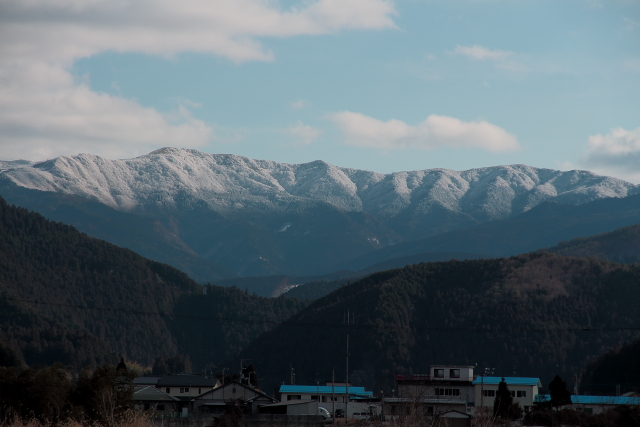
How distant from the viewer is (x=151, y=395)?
9131 centimetres

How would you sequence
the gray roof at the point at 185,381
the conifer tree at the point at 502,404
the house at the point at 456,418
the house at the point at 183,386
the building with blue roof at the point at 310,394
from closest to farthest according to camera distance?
the house at the point at 456,418 < the conifer tree at the point at 502,404 < the building with blue roof at the point at 310,394 < the house at the point at 183,386 < the gray roof at the point at 185,381

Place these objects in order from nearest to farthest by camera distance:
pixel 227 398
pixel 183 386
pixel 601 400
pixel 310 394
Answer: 1. pixel 601 400
2. pixel 227 398
3. pixel 310 394
4. pixel 183 386

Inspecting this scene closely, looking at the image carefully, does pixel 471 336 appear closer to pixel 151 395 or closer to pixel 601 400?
pixel 601 400

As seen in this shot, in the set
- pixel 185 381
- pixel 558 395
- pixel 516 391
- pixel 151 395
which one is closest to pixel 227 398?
pixel 151 395

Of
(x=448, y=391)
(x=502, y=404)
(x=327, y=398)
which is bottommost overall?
(x=327, y=398)

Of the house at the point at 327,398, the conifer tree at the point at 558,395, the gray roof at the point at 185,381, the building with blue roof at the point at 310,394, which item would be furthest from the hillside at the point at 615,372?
the gray roof at the point at 185,381

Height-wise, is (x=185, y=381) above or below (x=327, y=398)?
above

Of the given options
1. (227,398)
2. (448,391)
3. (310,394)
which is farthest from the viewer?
(310,394)

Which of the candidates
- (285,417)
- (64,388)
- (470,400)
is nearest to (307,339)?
(470,400)

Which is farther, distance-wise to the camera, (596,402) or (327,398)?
(327,398)

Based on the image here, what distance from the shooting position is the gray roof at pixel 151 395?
294ft

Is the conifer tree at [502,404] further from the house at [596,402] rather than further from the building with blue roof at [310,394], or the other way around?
the building with blue roof at [310,394]

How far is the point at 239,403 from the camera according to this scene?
8388 cm

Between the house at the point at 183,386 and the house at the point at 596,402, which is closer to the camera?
the house at the point at 596,402
